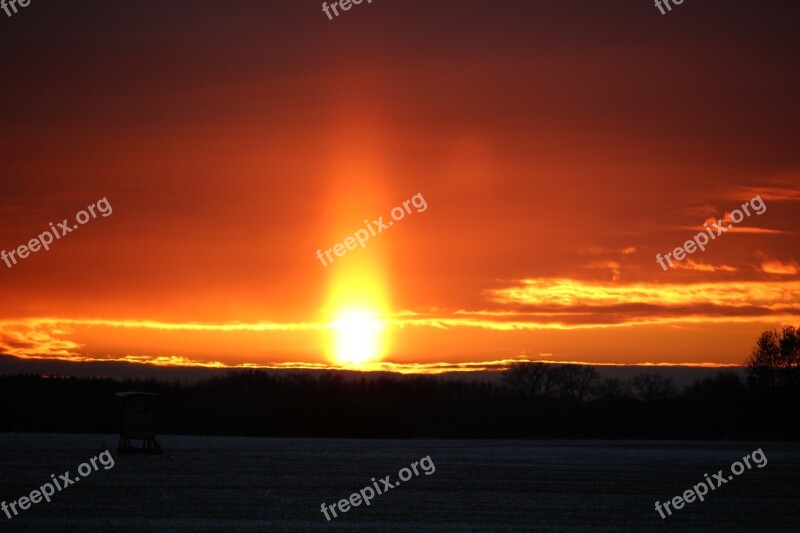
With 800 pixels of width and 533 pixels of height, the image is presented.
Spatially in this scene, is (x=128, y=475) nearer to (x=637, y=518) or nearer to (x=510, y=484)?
(x=510, y=484)

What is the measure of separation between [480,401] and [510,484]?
102355 mm

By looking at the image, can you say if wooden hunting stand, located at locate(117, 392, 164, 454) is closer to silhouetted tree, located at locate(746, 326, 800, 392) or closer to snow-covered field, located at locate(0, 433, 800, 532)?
snow-covered field, located at locate(0, 433, 800, 532)

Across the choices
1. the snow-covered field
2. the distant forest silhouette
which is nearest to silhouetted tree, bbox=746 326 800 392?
the distant forest silhouette

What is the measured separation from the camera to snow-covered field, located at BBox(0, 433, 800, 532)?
86.1ft

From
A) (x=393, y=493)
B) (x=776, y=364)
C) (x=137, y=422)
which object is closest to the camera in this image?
(x=393, y=493)

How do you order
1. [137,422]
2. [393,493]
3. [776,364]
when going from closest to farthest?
[393,493] → [137,422] → [776,364]

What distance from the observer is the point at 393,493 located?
109 feet

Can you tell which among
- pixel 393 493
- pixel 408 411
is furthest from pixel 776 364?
pixel 393 493

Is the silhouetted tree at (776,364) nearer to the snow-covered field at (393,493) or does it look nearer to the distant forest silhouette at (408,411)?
the distant forest silhouette at (408,411)

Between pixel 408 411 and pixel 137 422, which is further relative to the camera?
pixel 408 411

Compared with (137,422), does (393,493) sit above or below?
below

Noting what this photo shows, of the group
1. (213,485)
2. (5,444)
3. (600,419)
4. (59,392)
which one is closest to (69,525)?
(213,485)

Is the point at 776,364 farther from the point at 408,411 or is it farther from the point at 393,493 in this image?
the point at 393,493

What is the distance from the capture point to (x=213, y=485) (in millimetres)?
35250
